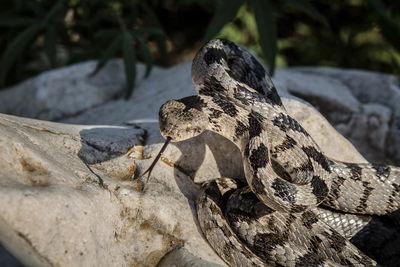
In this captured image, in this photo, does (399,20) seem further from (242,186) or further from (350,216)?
(242,186)

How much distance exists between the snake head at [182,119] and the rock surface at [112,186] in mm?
416

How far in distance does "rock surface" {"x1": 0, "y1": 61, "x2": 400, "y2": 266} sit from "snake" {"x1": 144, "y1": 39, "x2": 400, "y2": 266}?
0.26m

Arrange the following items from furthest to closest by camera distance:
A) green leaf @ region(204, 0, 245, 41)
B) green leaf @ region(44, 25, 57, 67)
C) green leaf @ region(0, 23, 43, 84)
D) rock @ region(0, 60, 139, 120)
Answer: green leaf @ region(44, 25, 57, 67) → green leaf @ region(0, 23, 43, 84) → rock @ region(0, 60, 139, 120) → green leaf @ region(204, 0, 245, 41)

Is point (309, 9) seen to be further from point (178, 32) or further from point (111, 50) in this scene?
point (178, 32)

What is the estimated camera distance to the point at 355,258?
3570mm

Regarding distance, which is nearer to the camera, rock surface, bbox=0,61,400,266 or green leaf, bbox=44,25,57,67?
rock surface, bbox=0,61,400,266

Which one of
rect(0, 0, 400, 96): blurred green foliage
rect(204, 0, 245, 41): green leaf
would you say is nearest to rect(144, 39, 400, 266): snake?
rect(204, 0, 245, 41): green leaf

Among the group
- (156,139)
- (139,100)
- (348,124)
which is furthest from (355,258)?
(139,100)

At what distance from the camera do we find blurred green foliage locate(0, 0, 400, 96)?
594 centimetres

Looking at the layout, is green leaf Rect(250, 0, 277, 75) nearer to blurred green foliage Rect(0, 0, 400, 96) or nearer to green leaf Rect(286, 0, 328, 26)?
blurred green foliage Rect(0, 0, 400, 96)

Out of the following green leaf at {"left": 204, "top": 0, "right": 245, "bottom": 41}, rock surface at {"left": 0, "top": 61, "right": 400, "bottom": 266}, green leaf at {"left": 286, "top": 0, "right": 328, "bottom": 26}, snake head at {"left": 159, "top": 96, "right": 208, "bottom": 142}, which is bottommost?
rock surface at {"left": 0, "top": 61, "right": 400, "bottom": 266}

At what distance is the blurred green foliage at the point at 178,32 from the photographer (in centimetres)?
594

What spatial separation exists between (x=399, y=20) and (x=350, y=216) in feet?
18.8

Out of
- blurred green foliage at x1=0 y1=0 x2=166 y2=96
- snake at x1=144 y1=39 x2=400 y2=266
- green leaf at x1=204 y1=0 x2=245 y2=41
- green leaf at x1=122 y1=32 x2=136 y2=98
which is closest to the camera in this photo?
snake at x1=144 y1=39 x2=400 y2=266
